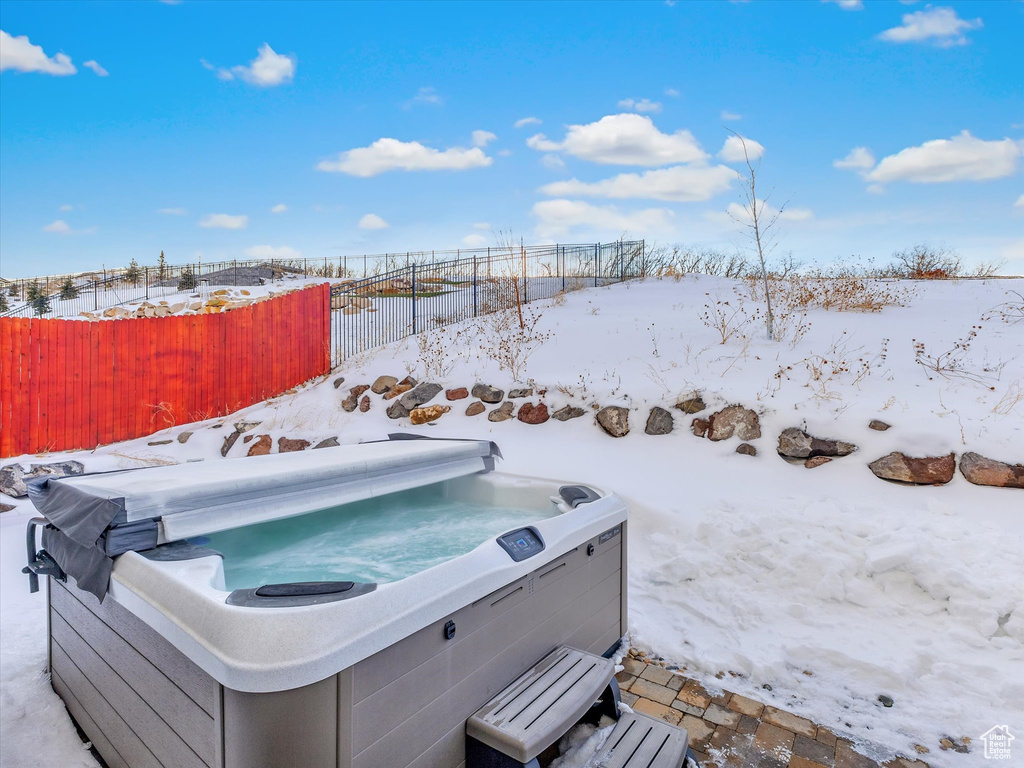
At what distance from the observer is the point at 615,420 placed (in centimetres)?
442

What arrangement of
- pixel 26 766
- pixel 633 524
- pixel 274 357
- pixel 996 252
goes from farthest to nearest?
pixel 996 252 → pixel 274 357 → pixel 633 524 → pixel 26 766

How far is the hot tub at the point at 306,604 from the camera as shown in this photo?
108 centimetres

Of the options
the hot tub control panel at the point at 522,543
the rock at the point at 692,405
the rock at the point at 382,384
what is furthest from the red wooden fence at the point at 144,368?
the hot tub control panel at the point at 522,543

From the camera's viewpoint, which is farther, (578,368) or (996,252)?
(996,252)

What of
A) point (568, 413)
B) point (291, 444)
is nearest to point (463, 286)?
point (291, 444)

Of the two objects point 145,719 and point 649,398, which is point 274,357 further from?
point 145,719

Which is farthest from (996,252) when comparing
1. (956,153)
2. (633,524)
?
(633,524)

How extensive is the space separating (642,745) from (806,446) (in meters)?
2.65

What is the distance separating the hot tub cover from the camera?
159cm

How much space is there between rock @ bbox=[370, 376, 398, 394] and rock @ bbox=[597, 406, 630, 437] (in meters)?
2.48

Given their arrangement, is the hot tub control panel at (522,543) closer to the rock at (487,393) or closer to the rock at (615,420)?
the rock at (615,420)

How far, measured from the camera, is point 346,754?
1.13 m

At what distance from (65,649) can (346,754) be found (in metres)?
1.54

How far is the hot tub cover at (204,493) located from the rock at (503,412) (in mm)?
1933
